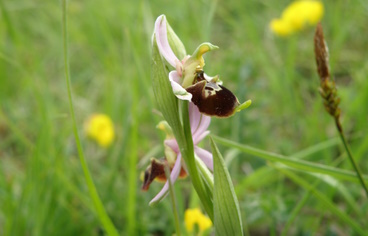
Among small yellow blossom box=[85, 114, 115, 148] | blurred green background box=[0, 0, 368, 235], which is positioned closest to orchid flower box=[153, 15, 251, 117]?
blurred green background box=[0, 0, 368, 235]

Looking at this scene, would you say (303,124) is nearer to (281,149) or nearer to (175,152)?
(281,149)

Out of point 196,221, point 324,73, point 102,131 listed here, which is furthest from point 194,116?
point 102,131

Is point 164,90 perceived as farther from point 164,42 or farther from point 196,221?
point 196,221

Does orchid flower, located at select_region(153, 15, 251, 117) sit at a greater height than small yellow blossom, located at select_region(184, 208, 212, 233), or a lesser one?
greater

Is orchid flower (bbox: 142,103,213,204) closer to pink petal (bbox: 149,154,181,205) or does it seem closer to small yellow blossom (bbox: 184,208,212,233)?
pink petal (bbox: 149,154,181,205)

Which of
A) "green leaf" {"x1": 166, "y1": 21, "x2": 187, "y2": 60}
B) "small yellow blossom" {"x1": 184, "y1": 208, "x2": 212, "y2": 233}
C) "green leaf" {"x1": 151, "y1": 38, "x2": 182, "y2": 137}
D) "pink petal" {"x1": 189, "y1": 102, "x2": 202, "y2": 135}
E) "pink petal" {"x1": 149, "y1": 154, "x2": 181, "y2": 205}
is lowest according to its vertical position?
"small yellow blossom" {"x1": 184, "y1": 208, "x2": 212, "y2": 233}

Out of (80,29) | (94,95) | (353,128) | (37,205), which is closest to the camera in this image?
(37,205)

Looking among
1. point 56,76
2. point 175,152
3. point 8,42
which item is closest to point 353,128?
point 175,152
